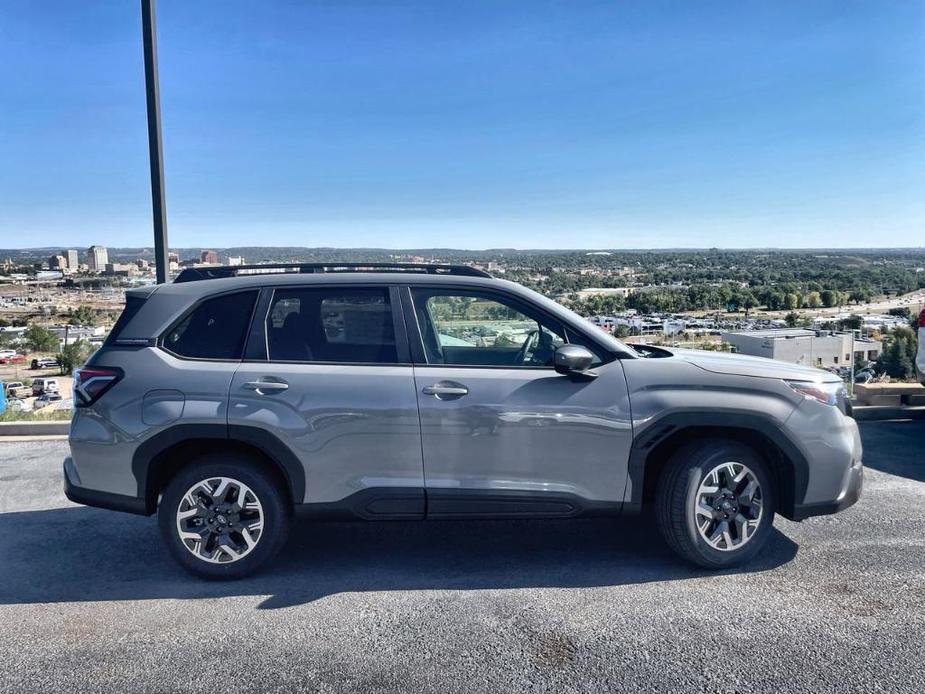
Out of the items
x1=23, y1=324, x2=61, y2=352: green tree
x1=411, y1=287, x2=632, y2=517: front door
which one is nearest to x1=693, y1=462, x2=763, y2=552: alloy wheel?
x1=411, y1=287, x2=632, y2=517: front door

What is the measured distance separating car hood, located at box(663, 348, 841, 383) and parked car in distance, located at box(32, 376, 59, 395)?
1401cm

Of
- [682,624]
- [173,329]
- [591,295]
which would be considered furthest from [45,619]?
[591,295]

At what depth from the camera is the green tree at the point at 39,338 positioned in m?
17.3

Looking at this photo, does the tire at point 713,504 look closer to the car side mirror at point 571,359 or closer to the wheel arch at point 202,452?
the car side mirror at point 571,359

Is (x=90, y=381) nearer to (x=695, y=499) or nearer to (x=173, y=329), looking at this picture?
(x=173, y=329)

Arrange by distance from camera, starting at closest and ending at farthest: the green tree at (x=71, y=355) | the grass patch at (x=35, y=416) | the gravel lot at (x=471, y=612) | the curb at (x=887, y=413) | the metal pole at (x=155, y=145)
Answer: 1. the gravel lot at (x=471, y=612)
2. the metal pole at (x=155, y=145)
3. the grass patch at (x=35, y=416)
4. the curb at (x=887, y=413)
5. the green tree at (x=71, y=355)

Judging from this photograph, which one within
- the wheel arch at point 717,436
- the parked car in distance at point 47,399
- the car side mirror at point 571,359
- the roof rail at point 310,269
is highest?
the roof rail at point 310,269

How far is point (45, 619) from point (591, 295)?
24.0ft

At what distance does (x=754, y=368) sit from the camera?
4.52 m

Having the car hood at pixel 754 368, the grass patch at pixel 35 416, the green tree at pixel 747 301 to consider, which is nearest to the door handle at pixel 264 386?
the car hood at pixel 754 368

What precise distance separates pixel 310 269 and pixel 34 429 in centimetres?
527

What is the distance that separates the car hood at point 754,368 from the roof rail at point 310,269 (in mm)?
1427

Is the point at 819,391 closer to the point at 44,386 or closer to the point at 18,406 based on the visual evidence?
the point at 18,406

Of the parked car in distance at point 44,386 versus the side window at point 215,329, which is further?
the parked car in distance at point 44,386
